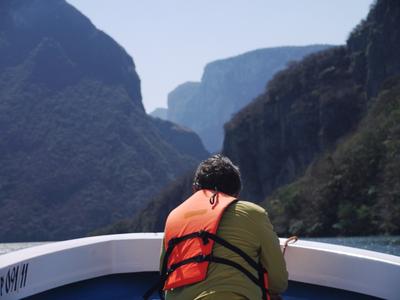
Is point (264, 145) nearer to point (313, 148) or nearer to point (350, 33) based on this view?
point (313, 148)

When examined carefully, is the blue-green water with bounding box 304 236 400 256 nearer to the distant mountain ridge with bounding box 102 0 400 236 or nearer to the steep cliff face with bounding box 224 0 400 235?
the distant mountain ridge with bounding box 102 0 400 236

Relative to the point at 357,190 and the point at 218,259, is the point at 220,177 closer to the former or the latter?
the point at 218,259

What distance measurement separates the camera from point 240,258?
9.50ft

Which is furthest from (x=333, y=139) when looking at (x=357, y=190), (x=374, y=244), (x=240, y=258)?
(x=240, y=258)

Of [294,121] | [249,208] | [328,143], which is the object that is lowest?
[328,143]

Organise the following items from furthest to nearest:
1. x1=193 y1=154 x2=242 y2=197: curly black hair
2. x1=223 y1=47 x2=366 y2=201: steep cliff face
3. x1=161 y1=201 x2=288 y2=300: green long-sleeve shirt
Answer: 1. x1=223 y1=47 x2=366 y2=201: steep cliff face
2. x1=193 y1=154 x2=242 y2=197: curly black hair
3. x1=161 y1=201 x2=288 y2=300: green long-sleeve shirt

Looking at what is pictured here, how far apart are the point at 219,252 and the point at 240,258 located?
0.33ft

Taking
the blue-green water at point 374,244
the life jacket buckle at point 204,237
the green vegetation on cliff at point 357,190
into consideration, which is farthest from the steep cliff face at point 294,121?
the life jacket buckle at point 204,237

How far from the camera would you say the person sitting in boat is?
2836 mm

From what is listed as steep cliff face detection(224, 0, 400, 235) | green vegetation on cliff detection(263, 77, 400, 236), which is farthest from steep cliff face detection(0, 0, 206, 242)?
green vegetation on cliff detection(263, 77, 400, 236)

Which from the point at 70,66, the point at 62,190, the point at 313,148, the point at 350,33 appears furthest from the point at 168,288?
the point at 70,66

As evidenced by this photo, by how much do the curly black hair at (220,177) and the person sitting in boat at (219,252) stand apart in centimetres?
5

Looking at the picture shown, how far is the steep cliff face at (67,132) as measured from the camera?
104 m

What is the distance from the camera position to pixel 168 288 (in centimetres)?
298
